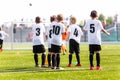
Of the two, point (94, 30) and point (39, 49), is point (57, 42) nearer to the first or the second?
point (94, 30)

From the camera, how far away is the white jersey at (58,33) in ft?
57.3

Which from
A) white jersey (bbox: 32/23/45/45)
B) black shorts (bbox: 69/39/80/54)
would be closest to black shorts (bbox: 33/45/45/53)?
white jersey (bbox: 32/23/45/45)

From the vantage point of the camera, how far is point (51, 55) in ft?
60.5

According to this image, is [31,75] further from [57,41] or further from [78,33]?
[78,33]

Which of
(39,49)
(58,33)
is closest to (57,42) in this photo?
(58,33)

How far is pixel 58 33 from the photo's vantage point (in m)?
17.5

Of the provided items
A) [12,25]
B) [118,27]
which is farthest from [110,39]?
[12,25]

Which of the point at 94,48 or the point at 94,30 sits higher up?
the point at 94,30

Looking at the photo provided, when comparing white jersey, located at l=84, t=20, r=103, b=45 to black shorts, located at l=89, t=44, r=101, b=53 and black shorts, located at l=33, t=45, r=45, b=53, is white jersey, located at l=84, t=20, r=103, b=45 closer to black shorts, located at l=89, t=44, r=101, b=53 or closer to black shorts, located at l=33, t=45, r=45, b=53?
black shorts, located at l=89, t=44, r=101, b=53

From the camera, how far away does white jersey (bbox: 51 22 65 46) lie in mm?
17453

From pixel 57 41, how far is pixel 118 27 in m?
46.2

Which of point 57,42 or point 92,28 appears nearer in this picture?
point 92,28

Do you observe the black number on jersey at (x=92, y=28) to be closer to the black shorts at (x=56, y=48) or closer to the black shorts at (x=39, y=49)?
the black shorts at (x=56, y=48)

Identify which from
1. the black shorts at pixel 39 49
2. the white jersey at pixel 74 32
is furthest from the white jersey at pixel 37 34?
the white jersey at pixel 74 32
